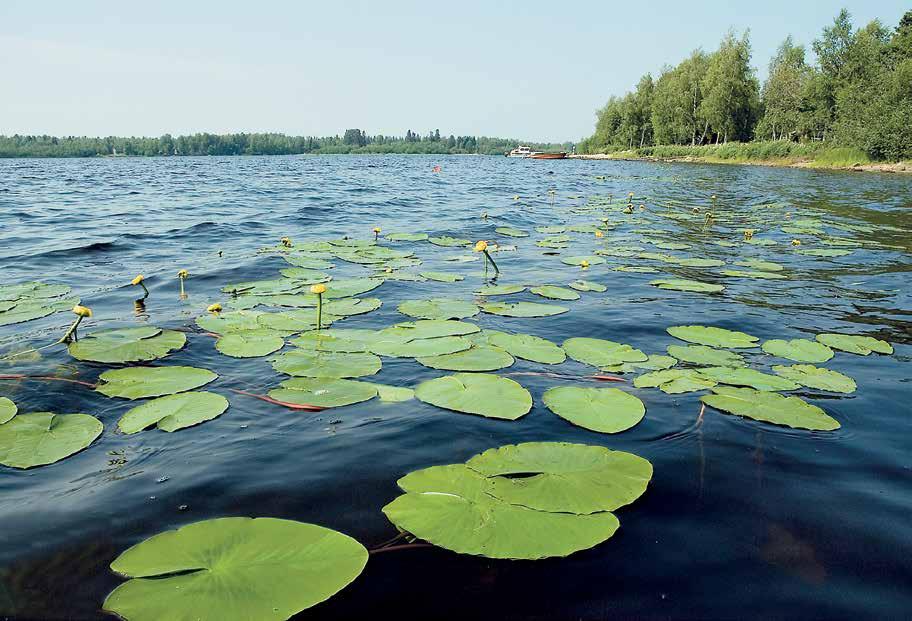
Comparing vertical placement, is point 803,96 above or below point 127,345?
above

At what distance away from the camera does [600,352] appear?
3.59m

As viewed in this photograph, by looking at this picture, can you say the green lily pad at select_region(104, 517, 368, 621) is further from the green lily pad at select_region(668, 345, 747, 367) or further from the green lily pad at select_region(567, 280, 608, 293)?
the green lily pad at select_region(567, 280, 608, 293)

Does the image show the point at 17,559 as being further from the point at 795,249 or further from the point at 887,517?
the point at 795,249

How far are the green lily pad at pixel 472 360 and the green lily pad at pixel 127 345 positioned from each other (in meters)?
1.69

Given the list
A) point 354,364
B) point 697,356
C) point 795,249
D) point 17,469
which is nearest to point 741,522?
point 697,356

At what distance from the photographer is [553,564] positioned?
1.72 meters

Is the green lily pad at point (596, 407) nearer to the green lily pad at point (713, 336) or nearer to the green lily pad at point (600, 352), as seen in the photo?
the green lily pad at point (600, 352)

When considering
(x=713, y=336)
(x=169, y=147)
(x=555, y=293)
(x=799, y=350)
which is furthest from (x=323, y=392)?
(x=169, y=147)

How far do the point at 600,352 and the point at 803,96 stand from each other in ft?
166

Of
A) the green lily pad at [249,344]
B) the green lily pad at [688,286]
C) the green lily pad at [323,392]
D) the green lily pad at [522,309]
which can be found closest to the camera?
the green lily pad at [323,392]

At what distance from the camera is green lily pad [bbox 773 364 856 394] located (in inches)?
120

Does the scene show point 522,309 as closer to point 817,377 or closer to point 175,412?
point 817,377

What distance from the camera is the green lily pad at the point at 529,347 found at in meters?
3.46

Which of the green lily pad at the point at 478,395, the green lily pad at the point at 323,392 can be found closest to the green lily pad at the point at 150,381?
the green lily pad at the point at 323,392
